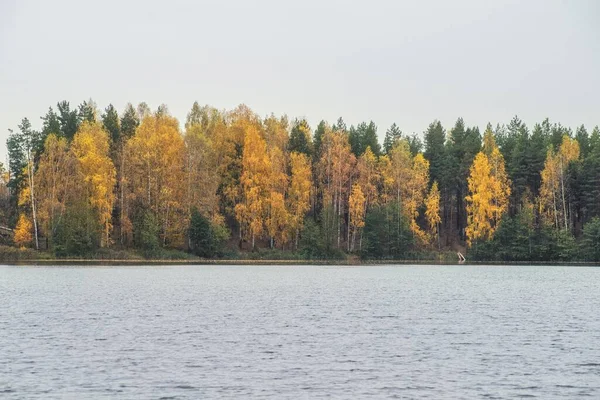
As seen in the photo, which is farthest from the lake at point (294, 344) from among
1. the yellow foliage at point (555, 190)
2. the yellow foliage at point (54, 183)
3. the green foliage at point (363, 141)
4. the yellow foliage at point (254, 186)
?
the green foliage at point (363, 141)

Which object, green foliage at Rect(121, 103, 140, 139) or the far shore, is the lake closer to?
the far shore

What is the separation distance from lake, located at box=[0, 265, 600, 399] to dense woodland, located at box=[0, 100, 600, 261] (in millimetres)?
48498

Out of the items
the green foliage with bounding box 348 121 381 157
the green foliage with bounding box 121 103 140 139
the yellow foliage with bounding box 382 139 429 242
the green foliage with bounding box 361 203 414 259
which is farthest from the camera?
the green foliage with bounding box 348 121 381 157

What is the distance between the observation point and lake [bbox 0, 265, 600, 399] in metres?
23.9

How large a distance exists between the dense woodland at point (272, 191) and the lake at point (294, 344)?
48.5 metres

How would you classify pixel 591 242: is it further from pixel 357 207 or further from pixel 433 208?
pixel 357 207

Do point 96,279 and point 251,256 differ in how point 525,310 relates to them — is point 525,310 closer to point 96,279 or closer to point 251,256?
point 96,279

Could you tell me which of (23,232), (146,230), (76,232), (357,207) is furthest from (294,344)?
(357,207)

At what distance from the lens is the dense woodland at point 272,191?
10744cm

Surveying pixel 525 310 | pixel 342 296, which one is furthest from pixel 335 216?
pixel 525 310

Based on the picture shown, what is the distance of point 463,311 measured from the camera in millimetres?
47156

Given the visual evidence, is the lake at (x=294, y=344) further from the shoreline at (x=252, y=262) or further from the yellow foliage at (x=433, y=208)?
the yellow foliage at (x=433, y=208)

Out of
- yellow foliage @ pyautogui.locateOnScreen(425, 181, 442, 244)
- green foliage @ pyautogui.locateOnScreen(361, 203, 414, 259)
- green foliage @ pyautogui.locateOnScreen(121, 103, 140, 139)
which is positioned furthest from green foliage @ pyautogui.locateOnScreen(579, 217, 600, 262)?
green foliage @ pyautogui.locateOnScreen(121, 103, 140, 139)

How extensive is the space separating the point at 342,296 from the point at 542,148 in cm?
9720
